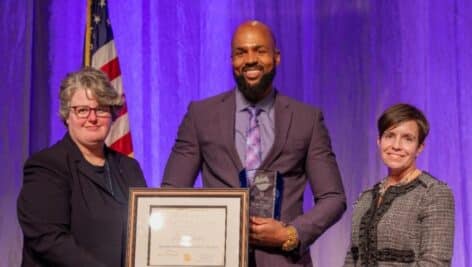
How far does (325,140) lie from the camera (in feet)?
8.61

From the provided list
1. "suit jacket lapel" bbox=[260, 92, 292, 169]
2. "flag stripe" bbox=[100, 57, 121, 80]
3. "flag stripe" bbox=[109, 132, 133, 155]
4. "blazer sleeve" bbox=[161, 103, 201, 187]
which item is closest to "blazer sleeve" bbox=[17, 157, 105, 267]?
"blazer sleeve" bbox=[161, 103, 201, 187]

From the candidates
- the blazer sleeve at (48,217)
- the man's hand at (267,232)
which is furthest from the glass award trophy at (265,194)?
the blazer sleeve at (48,217)

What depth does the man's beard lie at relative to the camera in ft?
8.54

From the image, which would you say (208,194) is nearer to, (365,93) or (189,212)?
(189,212)

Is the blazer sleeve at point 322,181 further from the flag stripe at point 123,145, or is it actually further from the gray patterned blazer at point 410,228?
the flag stripe at point 123,145

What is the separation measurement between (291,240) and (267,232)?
10cm

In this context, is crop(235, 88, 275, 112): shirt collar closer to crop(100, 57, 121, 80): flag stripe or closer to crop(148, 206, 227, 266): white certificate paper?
crop(148, 206, 227, 266): white certificate paper

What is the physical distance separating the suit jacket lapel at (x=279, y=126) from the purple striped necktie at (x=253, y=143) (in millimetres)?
33

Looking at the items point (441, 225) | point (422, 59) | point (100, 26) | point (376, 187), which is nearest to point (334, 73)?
point (422, 59)

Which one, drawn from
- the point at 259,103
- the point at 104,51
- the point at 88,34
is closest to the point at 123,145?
the point at 104,51

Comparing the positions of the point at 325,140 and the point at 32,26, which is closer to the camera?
the point at 325,140

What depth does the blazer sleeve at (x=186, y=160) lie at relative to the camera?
2.63 metres

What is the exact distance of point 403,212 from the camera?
2.47 metres

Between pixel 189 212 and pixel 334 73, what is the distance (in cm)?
212
